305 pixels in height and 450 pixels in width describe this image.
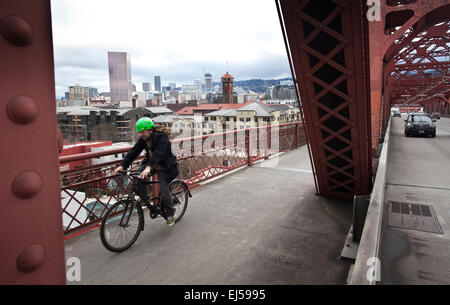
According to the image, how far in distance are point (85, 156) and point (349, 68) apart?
14.4ft

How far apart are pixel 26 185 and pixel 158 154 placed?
370cm

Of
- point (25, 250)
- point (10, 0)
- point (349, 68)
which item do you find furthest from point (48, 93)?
point (349, 68)

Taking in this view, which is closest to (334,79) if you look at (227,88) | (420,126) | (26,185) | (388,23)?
(26,185)

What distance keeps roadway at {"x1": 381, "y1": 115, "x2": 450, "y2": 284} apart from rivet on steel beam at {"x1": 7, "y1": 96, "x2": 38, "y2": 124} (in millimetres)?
4349

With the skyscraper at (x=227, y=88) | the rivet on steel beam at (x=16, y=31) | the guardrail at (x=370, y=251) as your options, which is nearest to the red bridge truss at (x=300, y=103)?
the rivet on steel beam at (x=16, y=31)

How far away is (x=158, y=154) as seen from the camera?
452 centimetres

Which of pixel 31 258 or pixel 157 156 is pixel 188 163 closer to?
pixel 157 156

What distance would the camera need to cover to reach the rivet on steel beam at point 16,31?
78cm

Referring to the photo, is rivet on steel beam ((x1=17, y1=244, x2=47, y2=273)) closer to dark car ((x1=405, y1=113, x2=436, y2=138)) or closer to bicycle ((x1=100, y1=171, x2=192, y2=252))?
bicycle ((x1=100, y1=171, x2=192, y2=252))

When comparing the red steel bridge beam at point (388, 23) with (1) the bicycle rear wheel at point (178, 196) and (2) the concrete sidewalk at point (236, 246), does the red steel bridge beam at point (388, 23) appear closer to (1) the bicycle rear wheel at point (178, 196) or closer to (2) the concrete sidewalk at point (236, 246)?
(2) the concrete sidewalk at point (236, 246)

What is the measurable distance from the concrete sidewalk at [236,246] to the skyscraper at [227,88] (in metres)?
100

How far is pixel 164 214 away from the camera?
5.03m

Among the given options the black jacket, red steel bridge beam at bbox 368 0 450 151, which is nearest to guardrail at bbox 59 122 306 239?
the black jacket

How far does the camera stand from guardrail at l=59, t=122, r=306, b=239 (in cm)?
483
